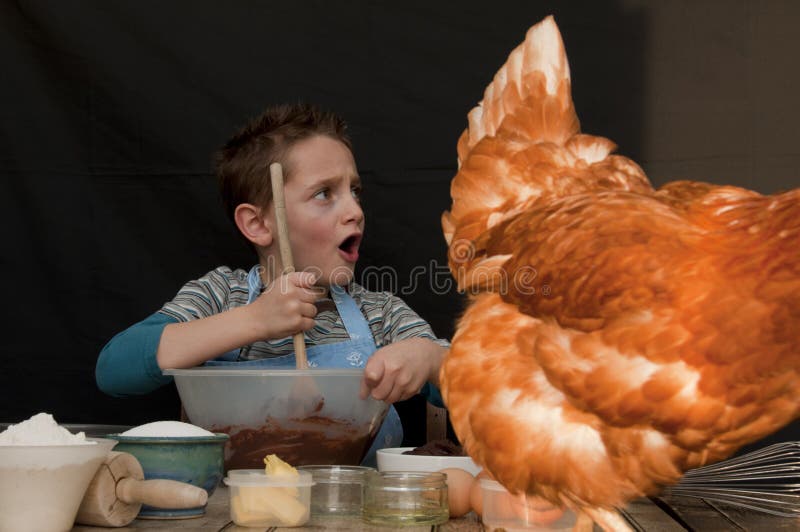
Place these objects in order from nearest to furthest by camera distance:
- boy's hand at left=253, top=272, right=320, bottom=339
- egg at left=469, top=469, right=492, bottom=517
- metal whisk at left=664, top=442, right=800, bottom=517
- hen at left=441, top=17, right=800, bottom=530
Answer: hen at left=441, top=17, right=800, bottom=530 < egg at left=469, top=469, right=492, bottom=517 < metal whisk at left=664, top=442, right=800, bottom=517 < boy's hand at left=253, top=272, right=320, bottom=339

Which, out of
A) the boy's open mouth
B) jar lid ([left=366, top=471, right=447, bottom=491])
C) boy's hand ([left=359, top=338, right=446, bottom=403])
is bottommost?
jar lid ([left=366, top=471, right=447, bottom=491])

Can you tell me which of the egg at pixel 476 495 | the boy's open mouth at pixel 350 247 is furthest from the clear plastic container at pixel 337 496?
the boy's open mouth at pixel 350 247

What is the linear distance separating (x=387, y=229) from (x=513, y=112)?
56 cm

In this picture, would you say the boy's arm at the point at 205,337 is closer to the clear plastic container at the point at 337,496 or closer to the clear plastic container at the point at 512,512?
the clear plastic container at the point at 337,496

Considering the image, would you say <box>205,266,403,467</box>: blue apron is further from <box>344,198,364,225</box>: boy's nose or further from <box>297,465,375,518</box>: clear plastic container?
<box>297,465,375,518</box>: clear plastic container

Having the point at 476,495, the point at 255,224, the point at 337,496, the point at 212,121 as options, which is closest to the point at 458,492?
the point at 476,495

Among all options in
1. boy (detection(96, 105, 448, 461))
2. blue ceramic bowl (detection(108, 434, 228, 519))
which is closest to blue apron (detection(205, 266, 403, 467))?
boy (detection(96, 105, 448, 461))

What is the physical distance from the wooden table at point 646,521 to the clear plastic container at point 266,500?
0.01m

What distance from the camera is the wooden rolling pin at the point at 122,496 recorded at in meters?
1.08

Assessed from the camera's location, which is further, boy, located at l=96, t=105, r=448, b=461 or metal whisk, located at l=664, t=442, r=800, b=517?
boy, located at l=96, t=105, r=448, b=461

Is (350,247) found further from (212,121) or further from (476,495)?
(476,495)

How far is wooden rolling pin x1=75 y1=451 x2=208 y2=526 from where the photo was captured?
1.08 meters

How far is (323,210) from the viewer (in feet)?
5.80

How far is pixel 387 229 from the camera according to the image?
6.34 ft
